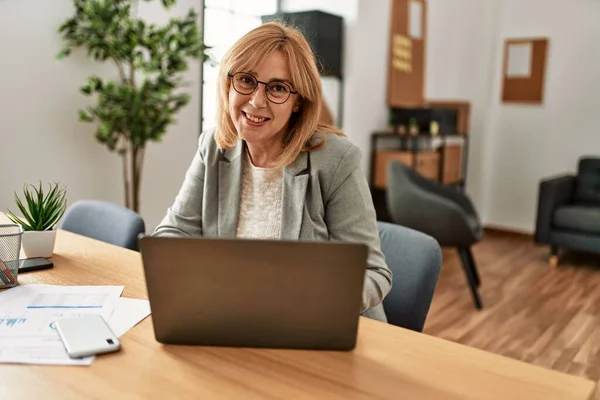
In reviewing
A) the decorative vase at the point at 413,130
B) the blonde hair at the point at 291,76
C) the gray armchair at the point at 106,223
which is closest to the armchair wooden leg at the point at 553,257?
the decorative vase at the point at 413,130

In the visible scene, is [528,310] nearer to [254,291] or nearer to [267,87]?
[267,87]

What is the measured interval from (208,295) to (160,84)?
2.28 metres

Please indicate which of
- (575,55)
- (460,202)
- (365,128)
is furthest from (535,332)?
(575,55)

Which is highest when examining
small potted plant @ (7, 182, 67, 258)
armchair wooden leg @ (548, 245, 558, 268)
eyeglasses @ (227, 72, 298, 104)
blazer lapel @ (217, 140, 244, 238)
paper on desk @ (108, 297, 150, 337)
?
eyeglasses @ (227, 72, 298, 104)

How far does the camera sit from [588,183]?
196 inches

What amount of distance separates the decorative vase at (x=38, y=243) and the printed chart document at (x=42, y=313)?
0.25 metres

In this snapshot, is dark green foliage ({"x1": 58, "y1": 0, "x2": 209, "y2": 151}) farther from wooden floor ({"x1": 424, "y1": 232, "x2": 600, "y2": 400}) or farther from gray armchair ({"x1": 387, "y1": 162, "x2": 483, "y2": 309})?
wooden floor ({"x1": 424, "y1": 232, "x2": 600, "y2": 400})

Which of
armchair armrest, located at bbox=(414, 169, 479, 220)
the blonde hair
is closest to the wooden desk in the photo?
the blonde hair

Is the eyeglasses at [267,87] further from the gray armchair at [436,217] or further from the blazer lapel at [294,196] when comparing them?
the gray armchair at [436,217]

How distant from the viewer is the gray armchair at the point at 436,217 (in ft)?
11.9

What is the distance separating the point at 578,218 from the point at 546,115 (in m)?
1.47

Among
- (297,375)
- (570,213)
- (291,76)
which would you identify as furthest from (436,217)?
(297,375)

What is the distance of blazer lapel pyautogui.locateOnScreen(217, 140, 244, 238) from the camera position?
1538 mm

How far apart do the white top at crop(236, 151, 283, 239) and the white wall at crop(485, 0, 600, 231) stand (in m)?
4.86
